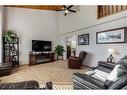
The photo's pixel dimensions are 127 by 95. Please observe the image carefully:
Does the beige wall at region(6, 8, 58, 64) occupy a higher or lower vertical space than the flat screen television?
higher

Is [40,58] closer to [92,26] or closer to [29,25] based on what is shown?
[29,25]

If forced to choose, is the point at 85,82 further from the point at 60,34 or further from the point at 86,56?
the point at 60,34

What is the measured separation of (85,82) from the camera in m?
2.69

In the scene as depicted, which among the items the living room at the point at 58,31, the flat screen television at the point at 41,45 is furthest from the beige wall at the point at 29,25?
the flat screen television at the point at 41,45

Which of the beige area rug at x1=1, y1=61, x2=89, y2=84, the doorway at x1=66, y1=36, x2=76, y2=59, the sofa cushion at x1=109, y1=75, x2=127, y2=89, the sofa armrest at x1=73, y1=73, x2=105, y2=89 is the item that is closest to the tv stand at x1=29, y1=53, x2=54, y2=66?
the doorway at x1=66, y1=36, x2=76, y2=59

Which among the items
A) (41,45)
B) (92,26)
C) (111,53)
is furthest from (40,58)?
(111,53)

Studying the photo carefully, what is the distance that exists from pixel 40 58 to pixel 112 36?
524cm

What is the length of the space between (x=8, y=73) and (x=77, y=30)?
15.3 feet

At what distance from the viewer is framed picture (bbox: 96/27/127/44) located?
531 centimetres

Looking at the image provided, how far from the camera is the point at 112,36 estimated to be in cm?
588

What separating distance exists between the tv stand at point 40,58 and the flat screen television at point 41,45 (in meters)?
0.36

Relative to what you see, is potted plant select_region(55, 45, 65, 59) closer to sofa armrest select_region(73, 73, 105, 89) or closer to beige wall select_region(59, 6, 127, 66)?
beige wall select_region(59, 6, 127, 66)

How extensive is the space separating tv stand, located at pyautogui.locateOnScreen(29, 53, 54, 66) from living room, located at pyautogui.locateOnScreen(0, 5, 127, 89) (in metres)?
0.48
